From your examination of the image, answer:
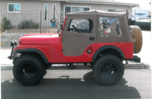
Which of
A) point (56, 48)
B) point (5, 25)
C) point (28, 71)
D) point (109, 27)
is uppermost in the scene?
point (5, 25)

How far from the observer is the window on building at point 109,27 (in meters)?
5.90

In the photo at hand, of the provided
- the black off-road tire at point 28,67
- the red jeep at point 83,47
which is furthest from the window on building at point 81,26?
the black off-road tire at point 28,67

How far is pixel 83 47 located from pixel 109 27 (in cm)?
97

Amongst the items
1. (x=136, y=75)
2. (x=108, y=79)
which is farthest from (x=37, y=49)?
(x=136, y=75)

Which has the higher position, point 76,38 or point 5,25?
point 5,25

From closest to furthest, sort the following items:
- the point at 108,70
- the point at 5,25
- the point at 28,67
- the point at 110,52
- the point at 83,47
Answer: the point at 83,47 < the point at 28,67 < the point at 108,70 < the point at 110,52 < the point at 5,25

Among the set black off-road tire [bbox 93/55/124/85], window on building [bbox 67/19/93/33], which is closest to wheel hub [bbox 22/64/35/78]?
window on building [bbox 67/19/93/33]

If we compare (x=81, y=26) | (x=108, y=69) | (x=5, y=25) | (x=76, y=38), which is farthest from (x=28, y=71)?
(x=5, y=25)

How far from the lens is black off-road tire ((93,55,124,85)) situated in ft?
19.2

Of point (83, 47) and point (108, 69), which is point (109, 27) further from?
point (108, 69)

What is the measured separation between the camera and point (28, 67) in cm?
592

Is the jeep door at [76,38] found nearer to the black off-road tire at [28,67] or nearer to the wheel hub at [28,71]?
the black off-road tire at [28,67]

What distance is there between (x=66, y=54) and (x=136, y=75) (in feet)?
9.28

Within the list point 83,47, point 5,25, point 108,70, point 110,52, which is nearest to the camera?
point 83,47
